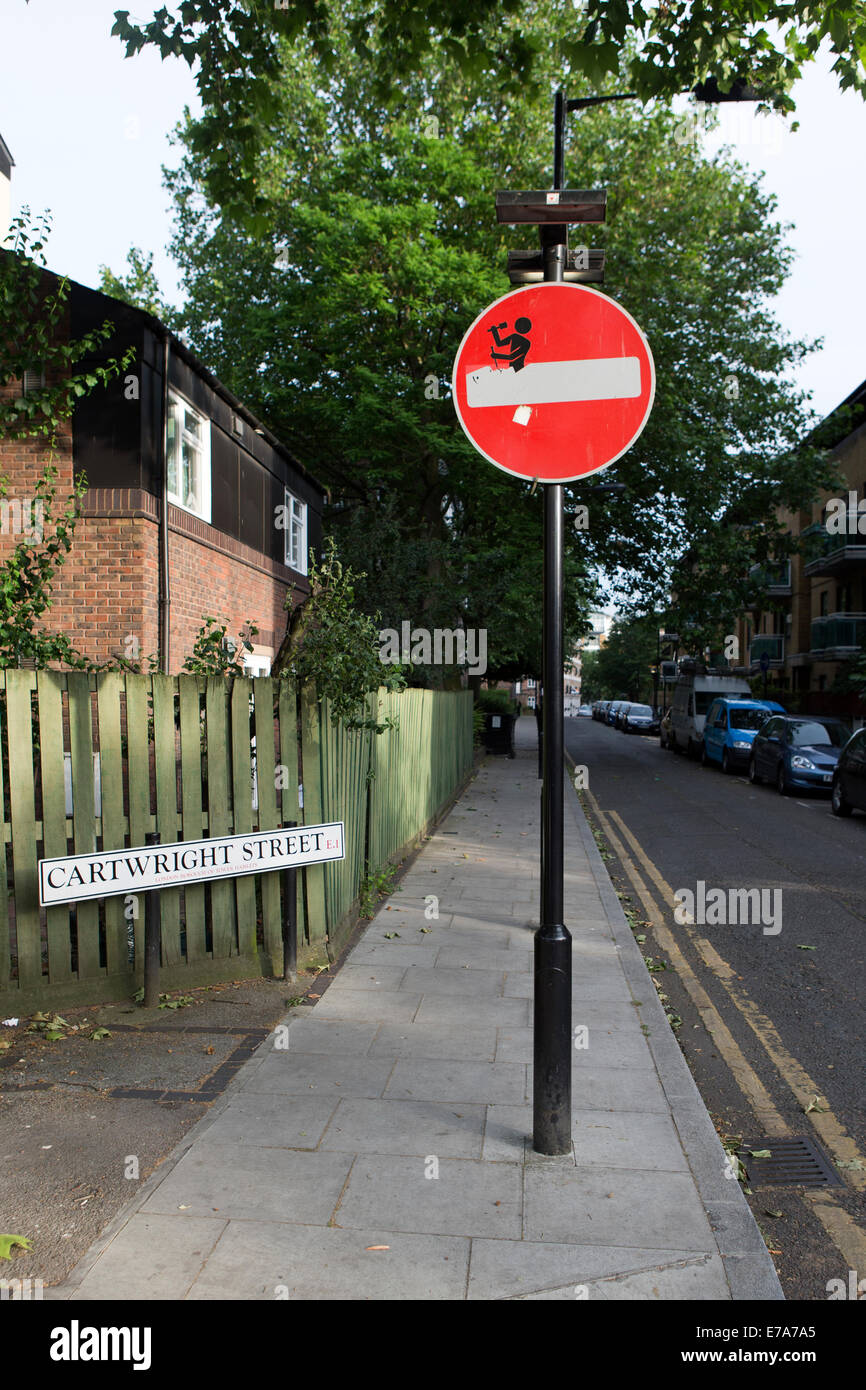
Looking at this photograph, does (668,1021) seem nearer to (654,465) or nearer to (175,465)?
(175,465)

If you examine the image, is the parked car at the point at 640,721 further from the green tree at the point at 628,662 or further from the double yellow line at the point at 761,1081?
the double yellow line at the point at 761,1081

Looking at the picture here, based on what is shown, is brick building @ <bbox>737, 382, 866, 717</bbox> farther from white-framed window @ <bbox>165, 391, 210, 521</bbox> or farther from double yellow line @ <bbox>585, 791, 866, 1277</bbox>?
double yellow line @ <bbox>585, 791, 866, 1277</bbox>

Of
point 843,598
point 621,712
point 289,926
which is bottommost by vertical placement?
point 621,712

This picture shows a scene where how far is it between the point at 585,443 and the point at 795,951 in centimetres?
486

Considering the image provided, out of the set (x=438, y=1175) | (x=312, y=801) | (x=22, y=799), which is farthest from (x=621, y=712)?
(x=438, y=1175)

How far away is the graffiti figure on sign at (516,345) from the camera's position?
12.3 ft

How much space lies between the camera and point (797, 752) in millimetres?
18406

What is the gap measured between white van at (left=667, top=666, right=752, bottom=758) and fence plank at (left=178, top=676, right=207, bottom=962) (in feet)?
79.4

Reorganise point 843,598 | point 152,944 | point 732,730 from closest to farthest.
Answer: point 152,944, point 732,730, point 843,598

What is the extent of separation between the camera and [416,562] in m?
21.7

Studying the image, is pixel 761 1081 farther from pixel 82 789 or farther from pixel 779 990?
pixel 82 789

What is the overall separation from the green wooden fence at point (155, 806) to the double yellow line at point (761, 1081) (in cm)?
239

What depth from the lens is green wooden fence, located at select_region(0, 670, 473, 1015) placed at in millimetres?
4941

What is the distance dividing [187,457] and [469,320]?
11.0m
